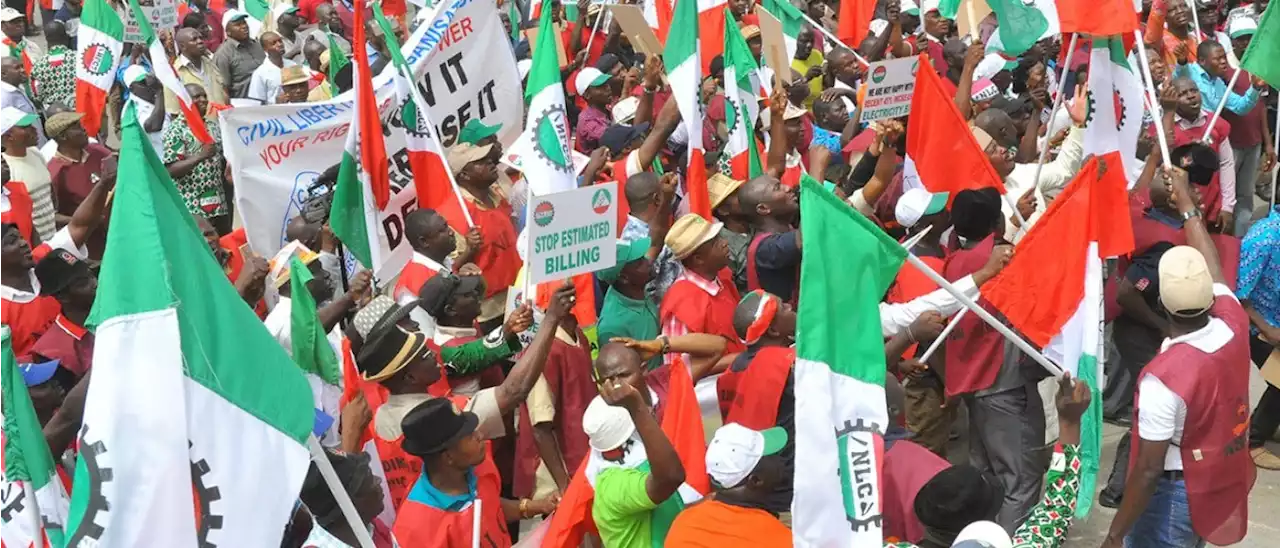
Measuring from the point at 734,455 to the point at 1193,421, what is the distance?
6.45ft

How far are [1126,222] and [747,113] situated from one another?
3.58 metres

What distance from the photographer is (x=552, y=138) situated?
8.45 metres

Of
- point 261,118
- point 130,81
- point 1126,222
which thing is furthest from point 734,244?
point 130,81

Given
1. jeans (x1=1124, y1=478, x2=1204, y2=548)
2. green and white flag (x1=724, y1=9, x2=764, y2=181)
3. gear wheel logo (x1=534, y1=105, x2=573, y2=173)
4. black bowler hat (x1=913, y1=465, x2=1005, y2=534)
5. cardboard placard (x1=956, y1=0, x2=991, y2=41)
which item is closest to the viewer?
black bowler hat (x1=913, y1=465, x2=1005, y2=534)

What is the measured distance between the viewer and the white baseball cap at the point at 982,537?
4246 mm

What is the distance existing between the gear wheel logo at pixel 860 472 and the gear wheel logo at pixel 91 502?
2230 mm

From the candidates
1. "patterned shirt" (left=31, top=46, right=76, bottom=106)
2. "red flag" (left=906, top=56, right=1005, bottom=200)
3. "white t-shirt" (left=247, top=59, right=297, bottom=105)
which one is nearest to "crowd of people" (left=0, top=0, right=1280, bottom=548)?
"red flag" (left=906, top=56, right=1005, bottom=200)

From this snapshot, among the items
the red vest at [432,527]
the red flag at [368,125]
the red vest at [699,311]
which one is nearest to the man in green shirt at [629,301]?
the red vest at [699,311]

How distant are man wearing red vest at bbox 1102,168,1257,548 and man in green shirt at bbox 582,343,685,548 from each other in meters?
1.93

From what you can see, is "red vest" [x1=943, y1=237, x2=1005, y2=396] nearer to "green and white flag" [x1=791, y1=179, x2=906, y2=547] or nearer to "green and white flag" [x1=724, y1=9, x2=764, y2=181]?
"green and white flag" [x1=791, y1=179, x2=906, y2=547]

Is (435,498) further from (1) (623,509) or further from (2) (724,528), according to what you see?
(2) (724,528)

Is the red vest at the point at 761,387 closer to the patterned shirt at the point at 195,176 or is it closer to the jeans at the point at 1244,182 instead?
the patterned shirt at the point at 195,176

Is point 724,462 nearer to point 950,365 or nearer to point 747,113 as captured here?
point 950,365

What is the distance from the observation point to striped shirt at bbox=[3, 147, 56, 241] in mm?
10062
